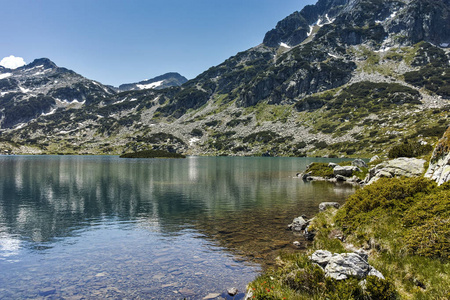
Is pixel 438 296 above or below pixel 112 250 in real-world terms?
above

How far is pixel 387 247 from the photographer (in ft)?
51.5

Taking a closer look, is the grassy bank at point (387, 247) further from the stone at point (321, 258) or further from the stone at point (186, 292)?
the stone at point (186, 292)

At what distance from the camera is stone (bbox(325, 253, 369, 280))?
1127 centimetres

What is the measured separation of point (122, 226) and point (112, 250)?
24.9ft

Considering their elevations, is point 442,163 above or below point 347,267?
above

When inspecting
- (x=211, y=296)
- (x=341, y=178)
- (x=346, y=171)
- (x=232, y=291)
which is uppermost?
(x=346, y=171)

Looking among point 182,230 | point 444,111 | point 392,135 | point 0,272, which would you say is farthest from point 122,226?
point 444,111

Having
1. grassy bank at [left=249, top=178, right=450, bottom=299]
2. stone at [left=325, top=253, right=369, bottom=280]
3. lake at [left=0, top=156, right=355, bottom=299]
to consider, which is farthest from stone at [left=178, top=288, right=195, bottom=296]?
stone at [left=325, top=253, right=369, bottom=280]

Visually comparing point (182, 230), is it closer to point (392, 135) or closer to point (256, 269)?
point (256, 269)

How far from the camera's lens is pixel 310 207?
1442 inches

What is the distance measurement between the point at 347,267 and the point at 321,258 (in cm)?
156

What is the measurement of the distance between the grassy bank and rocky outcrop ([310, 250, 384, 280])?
34 centimetres

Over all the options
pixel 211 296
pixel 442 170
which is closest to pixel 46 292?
pixel 211 296

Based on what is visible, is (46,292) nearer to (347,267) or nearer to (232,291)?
(232,291)
